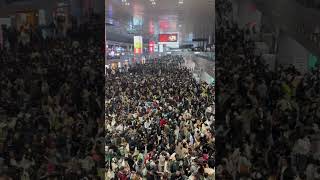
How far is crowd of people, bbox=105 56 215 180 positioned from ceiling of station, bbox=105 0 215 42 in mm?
1013

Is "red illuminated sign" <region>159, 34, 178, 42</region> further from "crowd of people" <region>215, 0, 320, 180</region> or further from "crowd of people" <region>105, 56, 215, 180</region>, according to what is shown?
"crowd of people" <region>215, 0, 320, 180</region>

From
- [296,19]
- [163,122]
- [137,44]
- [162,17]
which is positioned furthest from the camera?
[137,44]

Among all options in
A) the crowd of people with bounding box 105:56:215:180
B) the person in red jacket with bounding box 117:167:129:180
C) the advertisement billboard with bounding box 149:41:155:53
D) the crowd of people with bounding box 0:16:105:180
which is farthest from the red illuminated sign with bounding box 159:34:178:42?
the crowd of people with bounding box 0:16:105:180

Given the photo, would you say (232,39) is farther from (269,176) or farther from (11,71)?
(11,71)

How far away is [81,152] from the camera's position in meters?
5.72

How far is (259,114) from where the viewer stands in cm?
509

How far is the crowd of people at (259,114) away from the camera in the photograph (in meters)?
4.96

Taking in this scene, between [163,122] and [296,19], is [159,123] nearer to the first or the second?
[163,122]

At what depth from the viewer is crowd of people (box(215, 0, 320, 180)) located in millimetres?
4957

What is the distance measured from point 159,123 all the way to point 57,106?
13.4 ft

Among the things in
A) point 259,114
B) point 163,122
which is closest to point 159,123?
point 163,122

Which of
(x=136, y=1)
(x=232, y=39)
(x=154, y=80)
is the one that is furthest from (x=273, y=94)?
(x=154, y=80)

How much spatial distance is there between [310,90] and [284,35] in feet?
2.21

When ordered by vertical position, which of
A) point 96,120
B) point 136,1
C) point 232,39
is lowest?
point 96,120
